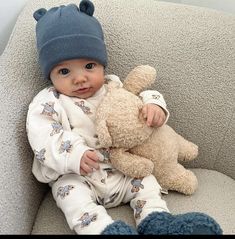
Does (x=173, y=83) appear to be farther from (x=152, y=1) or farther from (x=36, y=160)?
(x=36, y=160)

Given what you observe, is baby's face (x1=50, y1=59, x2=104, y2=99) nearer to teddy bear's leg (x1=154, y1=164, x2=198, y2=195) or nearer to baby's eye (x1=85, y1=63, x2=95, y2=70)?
baby's eye (x1=85, y1=63, x2=95, y2=70)

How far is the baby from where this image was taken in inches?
40.0

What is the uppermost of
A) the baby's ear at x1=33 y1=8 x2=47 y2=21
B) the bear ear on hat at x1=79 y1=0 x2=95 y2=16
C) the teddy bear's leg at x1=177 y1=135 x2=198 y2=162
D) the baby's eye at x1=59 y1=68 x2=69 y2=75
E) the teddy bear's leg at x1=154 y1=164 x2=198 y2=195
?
the bear ear on hat at x1=79 y1=0 x2=95 y2=16

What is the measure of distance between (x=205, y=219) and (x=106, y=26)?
57cm

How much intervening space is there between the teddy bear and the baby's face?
0.14 ft

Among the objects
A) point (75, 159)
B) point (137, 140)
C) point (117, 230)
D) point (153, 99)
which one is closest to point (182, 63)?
point (153, 99)

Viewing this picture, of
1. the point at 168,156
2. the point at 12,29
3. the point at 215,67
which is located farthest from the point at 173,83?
the point at 12,29

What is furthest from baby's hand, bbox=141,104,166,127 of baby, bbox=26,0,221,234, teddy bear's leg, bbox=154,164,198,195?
teddy bear's leg, bbox=154,164,198,195

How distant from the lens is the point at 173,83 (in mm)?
1226

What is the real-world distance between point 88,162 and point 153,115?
17 cm

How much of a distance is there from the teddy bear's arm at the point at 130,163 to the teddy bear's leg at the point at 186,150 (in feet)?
0.46

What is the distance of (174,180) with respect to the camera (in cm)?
113

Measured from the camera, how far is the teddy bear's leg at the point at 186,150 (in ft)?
3.84

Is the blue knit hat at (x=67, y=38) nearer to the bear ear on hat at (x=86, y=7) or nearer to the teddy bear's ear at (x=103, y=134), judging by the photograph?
the bear ear on hat at (x=86, y=7)
